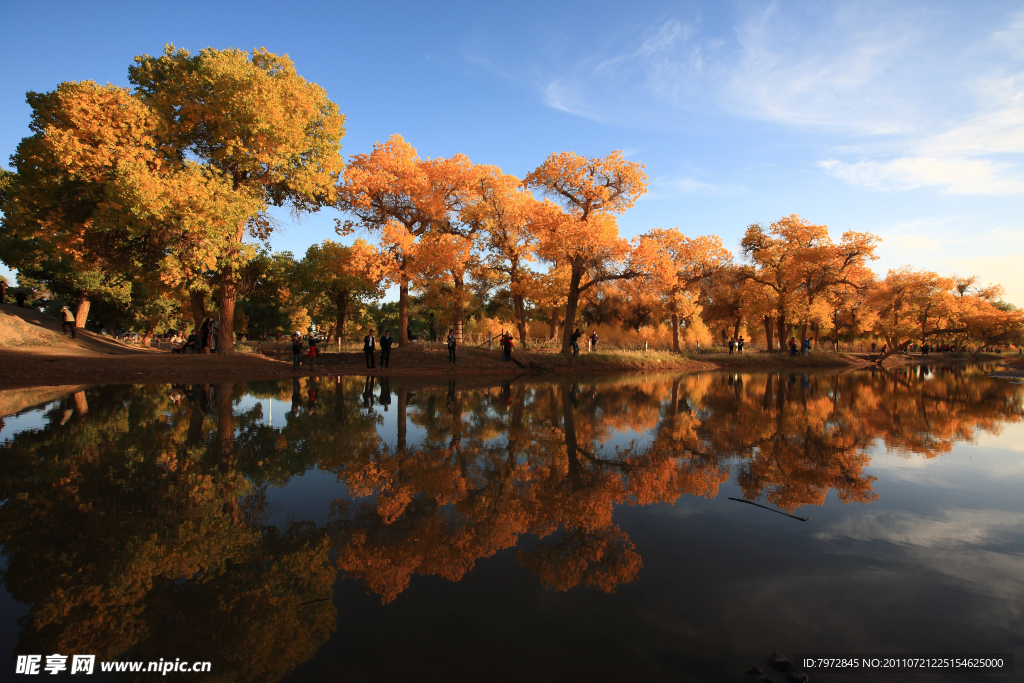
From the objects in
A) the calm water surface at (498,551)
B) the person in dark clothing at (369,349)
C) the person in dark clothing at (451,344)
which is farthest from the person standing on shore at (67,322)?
the calm water surface at (498,551)

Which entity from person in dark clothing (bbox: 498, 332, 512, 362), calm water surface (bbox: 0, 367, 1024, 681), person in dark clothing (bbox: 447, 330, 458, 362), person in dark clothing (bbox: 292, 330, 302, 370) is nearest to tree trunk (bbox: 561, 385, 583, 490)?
calm water surface (bbox: 0, 367, 1024, 681)

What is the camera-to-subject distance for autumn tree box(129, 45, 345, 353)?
2000 centimetres

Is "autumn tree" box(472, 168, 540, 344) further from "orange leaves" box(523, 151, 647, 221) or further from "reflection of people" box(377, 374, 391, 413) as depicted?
"reflection of people" box(377, 374, 391, 413)

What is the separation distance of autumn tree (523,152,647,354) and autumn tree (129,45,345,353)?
1106cm

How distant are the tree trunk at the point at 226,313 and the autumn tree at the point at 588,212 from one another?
50.7 ft

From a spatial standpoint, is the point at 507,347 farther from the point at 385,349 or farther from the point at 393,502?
the point at 393,502

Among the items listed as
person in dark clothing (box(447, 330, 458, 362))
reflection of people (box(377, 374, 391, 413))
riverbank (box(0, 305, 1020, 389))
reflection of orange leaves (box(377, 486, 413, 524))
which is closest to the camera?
reflection of orange leaves (box(377, 486, 413, 524))

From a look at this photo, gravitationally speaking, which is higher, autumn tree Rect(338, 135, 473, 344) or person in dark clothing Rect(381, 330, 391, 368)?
autumn tree Rect(338, 135, 473, 344)

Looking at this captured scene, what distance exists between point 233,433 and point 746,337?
2948 inches

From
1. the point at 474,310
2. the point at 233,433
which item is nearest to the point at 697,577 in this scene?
the point at 233,433

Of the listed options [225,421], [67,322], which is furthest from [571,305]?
[67,322]

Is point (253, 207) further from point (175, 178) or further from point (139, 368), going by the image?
point (139, 368)

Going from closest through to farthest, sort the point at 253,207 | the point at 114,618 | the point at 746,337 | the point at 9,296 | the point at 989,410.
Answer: the point at 114,618 < the point at 989,410 < the point at 253,207 < the point at 9,296 < the point at 746,337

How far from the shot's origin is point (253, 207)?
20875 millimetres
